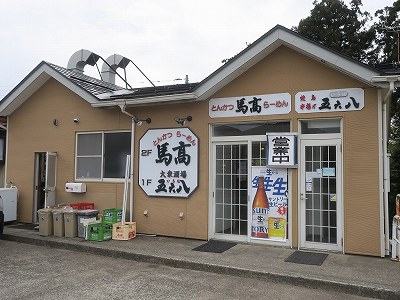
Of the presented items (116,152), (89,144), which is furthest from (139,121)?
(89,144)

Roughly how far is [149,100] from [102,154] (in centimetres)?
228

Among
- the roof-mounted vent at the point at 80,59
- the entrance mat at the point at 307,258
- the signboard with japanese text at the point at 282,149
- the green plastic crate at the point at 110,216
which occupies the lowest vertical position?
the entrance mat at the point at 307,258

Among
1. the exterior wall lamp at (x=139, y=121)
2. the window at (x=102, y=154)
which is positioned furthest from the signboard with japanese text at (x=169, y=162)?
the window at (x=102, y=154)

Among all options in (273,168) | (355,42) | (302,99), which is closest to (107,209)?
(273,168)

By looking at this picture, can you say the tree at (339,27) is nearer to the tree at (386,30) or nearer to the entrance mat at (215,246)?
the tree at (386,30)

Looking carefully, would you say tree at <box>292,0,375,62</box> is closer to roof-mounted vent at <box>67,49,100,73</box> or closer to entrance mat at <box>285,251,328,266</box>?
roof-mounted vent at <box>67,49,100,73</box>

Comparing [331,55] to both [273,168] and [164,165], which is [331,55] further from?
[164,165]

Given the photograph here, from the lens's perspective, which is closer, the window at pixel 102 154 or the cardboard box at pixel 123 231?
the cardboard box at pixel 123 231

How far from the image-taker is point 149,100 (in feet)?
27.8

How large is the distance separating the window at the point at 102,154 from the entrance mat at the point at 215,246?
305 centimetres

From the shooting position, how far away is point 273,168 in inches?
304

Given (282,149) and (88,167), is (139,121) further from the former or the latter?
(282,149)

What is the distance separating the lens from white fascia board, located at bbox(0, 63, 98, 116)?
956 cm

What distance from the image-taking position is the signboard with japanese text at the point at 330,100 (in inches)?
277
